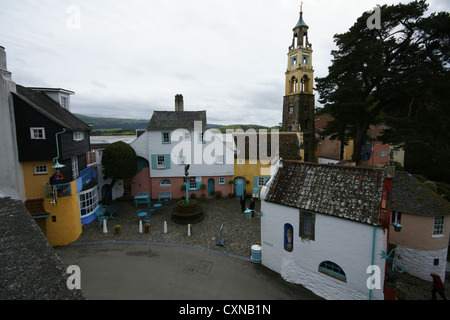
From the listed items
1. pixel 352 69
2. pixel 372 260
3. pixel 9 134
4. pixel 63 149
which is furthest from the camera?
pixel 352 69

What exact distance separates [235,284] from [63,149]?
47.6ft

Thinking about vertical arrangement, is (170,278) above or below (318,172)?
below

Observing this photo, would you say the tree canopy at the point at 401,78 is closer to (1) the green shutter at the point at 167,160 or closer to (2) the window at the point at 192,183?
(2) the window at the point at 192,183

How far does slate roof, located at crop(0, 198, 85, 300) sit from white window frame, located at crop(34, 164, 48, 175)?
695 cm

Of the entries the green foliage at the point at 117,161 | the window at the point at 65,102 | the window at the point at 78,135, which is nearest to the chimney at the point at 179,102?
the green foliage at the point at 117,161

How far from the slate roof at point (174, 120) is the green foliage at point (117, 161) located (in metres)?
3.67

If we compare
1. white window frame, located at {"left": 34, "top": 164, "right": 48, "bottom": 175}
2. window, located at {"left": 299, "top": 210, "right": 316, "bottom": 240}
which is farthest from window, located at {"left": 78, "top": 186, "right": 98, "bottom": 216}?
window, located at {"left": 299, "top": 210, "right": 316, "bottom": 240}

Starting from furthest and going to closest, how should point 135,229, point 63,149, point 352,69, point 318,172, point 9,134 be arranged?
point 352,69
point 135,229
point 63,149
point 9,134
point 318,172

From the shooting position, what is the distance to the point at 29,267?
6.02 m

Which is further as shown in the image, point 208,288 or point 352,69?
point 352,69

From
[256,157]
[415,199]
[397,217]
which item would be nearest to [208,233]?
[256,157]

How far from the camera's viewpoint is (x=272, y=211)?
468 inches
